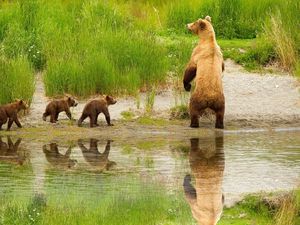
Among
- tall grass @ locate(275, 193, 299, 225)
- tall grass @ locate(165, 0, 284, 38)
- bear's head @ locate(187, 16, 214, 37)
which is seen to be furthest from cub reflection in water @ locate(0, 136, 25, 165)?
tall grass @ locate(165, 0, 284, 38)

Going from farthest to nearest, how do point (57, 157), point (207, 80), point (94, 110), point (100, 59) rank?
point (100, 59) → point (207, 80) → point (94, 110) → point (57, 157)

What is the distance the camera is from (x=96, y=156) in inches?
619

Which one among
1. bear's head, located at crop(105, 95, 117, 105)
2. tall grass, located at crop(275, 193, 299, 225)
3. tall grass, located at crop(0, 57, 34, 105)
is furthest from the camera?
tall grass, located at crop(0, 57, 34, 105)

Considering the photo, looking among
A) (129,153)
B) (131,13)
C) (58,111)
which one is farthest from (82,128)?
(131,13)

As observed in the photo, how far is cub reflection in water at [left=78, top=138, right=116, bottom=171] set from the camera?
1502 centimetres

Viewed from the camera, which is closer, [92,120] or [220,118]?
[92,120]

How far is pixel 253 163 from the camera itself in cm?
1523

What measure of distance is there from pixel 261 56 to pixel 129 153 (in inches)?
239

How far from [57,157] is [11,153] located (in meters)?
0.69

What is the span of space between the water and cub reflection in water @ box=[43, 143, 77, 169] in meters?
0.01

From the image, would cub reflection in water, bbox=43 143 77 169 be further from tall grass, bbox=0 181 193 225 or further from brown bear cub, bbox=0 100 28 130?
tall grass, bbox=0 181 193 225

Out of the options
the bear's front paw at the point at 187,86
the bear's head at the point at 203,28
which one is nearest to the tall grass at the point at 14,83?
the bear's front paw at the point at 187,86

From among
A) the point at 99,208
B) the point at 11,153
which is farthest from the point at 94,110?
the point at 99,208

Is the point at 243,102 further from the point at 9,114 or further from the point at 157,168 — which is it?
the point at 157,168
